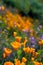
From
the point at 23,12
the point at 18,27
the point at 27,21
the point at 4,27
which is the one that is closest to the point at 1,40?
the point at 4,27

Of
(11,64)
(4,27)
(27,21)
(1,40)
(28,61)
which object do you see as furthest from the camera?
(27,21)

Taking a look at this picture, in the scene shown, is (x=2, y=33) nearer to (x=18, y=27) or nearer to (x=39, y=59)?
(x=39, y=59)

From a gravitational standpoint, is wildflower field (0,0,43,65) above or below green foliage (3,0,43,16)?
above

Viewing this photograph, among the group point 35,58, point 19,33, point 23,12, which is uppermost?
point 35,58

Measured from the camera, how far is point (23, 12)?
7961 millimetres

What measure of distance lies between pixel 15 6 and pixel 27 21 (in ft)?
3.00

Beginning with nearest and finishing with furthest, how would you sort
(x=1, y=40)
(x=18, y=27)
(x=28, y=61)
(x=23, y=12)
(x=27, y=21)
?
(x=28, y=61) → (x=1, y=40) → (x=18, y=27) → (x=27, y=21) → (x=23, y=12)

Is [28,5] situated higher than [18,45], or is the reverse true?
[18,45]

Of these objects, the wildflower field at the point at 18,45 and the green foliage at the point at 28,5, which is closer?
the wildflower field at the point at 18,45

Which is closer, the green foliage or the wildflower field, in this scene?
the wildflower field

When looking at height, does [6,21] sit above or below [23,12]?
above

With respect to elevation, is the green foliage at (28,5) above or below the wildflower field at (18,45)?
below

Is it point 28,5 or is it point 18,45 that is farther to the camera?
point 28,5

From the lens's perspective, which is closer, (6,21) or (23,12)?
(6,21)
